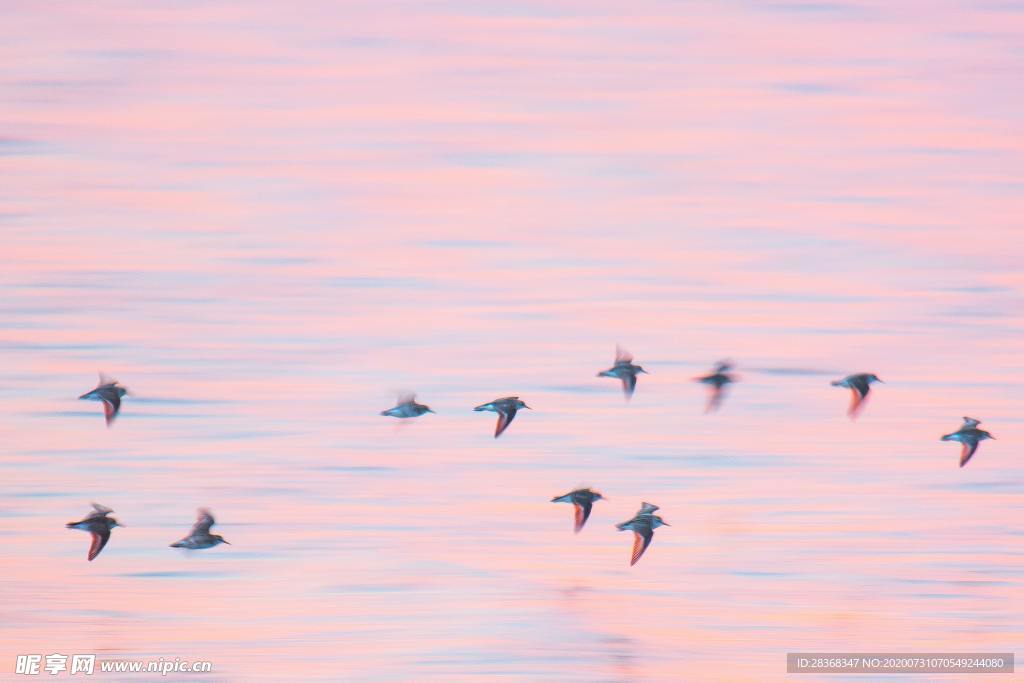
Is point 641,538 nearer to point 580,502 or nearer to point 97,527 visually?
point 580,502

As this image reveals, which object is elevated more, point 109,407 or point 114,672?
point 109,407

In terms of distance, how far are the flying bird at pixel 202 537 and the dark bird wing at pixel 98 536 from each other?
0.96 m

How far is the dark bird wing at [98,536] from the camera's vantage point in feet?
71.2

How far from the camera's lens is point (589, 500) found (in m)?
22.6

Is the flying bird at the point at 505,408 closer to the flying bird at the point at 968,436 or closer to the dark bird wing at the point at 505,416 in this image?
the dark bird wing at the point at 505,416

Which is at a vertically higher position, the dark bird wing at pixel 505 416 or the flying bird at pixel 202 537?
the dark bird wing at pixel 505 416

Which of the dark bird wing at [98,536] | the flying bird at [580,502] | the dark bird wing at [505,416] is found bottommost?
the dark bird wing at [98,536]

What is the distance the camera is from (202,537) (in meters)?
22.8

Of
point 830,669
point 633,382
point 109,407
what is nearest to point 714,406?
point 633,382

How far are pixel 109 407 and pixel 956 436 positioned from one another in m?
8.13

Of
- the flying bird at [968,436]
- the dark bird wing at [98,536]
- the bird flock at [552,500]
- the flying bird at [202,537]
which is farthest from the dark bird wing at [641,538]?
the dark bird wing at [98,536]

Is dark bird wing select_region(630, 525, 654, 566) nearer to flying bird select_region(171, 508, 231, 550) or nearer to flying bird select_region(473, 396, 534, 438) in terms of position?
flying bird select_region(473, 396, 534, 438)

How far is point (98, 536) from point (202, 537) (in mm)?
1252

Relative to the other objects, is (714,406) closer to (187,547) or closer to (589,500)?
(589,500)
